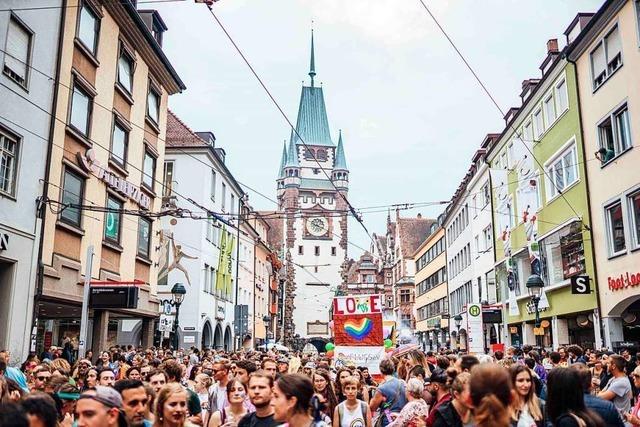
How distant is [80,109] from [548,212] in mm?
18613

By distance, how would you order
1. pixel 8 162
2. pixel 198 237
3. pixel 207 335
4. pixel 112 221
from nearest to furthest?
pixel 8 162
pixel 112 221
pixel 198 237
pixel 207 335

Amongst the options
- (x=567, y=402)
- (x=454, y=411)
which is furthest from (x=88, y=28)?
(x=567, y=402)

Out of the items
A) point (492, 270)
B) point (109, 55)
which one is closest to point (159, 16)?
point (109, 55)

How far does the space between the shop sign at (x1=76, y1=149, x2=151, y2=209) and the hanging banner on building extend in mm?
13863

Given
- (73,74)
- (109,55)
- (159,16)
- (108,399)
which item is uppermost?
(159,16)

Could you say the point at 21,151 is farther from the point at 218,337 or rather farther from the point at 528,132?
the point at 218,337

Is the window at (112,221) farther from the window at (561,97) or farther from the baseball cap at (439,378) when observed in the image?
the window at (561,97)

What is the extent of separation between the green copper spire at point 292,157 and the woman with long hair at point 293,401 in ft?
372

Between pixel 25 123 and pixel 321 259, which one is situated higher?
pixel 321 259

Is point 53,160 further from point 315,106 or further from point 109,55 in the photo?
point 315,106

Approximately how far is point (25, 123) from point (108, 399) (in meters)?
14.6

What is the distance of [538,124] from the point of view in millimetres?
28125

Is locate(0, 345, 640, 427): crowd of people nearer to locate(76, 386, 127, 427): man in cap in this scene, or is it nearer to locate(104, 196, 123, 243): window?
locate(76, 386, 127, 427): man in cap

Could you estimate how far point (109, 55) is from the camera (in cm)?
2145
